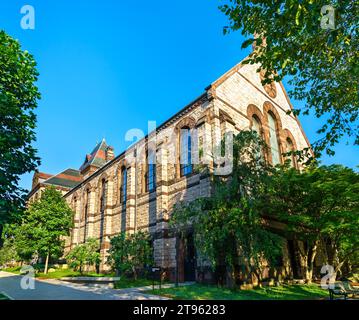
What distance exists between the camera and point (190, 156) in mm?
18703

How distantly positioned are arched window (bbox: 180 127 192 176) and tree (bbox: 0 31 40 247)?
9.38 m

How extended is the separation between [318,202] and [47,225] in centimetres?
2837

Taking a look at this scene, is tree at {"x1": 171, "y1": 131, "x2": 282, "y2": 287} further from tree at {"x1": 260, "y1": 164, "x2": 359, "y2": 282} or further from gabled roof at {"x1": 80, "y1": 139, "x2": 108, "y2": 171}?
gabled roof at {"x1": 80, "y1": 139, "x2": 108, "y2": 171}

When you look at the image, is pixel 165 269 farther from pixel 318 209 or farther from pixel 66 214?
pixel 66 214

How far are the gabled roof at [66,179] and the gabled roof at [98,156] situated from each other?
12.7 ft

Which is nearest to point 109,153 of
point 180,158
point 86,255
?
point 86,255

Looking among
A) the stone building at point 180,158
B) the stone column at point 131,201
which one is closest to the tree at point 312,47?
the stone building at point 180,158

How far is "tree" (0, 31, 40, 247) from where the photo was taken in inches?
440

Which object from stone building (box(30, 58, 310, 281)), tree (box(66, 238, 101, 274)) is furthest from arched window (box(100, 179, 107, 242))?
tree (box(66, 238, 101, 274))

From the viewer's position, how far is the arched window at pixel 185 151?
18.6 metres

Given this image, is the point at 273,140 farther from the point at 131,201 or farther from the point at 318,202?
the point at 131,201

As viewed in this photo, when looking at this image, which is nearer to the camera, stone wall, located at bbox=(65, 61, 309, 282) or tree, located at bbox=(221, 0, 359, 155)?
tree, located at bbox=(221, 0, 359, 155)

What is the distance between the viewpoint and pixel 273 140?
2306 centimetres
